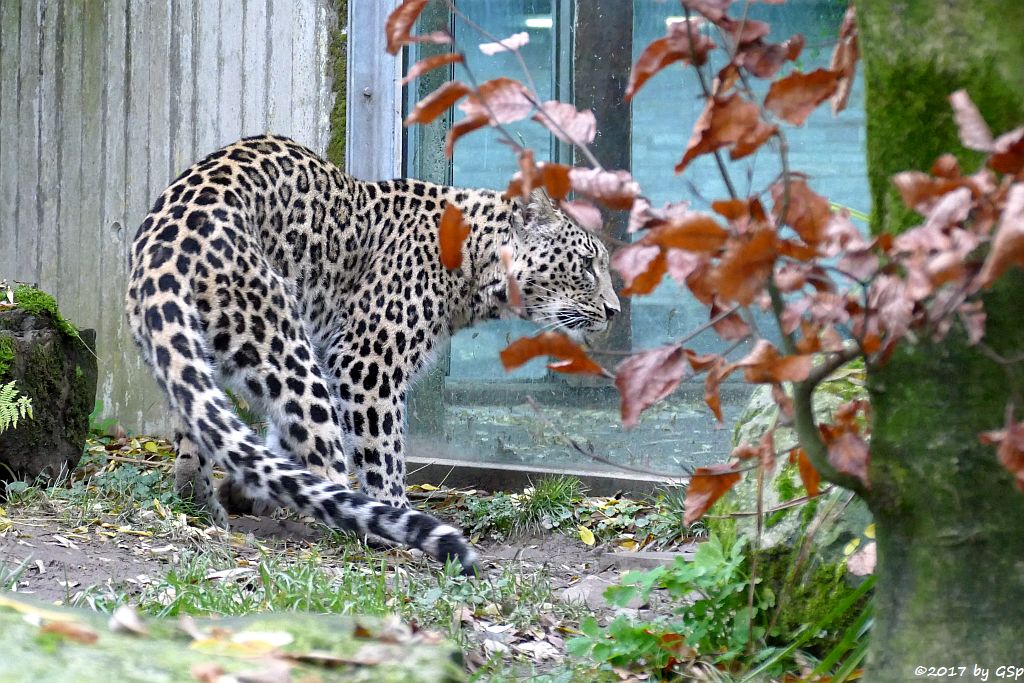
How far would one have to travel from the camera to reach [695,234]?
1.82 metres

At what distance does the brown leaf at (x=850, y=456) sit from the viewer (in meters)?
2.15

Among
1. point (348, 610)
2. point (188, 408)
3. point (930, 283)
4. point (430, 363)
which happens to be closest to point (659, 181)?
point (430, 363)

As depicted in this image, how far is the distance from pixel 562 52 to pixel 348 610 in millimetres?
4271

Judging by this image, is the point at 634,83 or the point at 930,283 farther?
the point at 634,83

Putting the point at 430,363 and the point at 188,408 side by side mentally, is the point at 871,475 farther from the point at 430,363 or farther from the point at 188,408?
the point at 430,363

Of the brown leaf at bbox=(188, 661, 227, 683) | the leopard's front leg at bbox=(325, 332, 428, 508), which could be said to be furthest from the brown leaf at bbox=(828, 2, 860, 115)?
the leopard's front leg at bbox=(325, 332, 428, 508)

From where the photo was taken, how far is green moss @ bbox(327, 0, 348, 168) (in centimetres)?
759

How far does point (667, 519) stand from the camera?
5902 millimetres

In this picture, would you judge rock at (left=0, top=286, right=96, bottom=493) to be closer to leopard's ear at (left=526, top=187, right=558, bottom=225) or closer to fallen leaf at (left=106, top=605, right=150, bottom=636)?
leopard's ear at (left=526, top=187, right=558, bottom=225)

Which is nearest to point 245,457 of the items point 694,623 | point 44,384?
point 44,384

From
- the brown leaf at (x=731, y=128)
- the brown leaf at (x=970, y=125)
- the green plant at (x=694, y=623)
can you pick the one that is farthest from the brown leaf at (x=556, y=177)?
the green plant at (x=694, y=623)

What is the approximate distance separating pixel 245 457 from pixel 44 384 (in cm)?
172

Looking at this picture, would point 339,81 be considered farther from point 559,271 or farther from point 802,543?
point 802,543

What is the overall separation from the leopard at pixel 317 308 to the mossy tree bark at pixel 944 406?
2.66 meters
